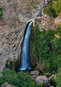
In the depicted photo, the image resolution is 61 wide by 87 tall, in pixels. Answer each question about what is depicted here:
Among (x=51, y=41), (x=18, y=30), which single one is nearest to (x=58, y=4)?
(x=51, y=41)

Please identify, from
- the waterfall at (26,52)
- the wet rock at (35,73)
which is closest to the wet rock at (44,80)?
the wet rock at (35,73)

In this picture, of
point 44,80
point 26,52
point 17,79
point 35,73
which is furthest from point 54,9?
point 17,79

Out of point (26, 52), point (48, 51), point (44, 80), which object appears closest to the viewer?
point (44, 80)

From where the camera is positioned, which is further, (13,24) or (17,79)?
(13,24)

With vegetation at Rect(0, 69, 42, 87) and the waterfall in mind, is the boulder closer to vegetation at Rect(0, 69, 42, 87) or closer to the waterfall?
vegetation at Rect(0, 69, 42, 87)

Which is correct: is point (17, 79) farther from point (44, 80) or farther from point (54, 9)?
point (54, 9)

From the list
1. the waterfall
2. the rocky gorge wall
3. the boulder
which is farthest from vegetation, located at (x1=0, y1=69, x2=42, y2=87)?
the waterfall

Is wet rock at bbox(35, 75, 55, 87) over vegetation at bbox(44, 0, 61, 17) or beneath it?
beneath

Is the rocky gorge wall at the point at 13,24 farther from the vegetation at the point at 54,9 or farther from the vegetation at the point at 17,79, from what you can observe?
the vegetation at the point at 17,79

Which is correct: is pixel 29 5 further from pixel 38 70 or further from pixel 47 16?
pixel 38 70

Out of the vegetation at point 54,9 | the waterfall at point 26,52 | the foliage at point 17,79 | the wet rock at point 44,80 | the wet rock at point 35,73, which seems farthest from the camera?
the waterfall at point 26,52

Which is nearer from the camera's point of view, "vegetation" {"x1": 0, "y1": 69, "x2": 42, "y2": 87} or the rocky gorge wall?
"vegetation" {"x1": 0, "y1": 69, "x2": 42, "y2": 87}
